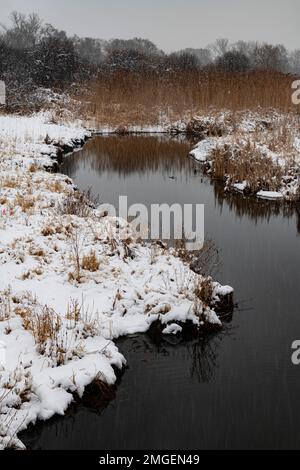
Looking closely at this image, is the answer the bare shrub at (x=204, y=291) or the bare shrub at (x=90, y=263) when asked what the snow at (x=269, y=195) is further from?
the bare shrub at (x=90, y=263)


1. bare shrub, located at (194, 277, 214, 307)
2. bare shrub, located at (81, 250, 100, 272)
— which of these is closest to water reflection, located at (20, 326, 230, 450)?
bare shrub, located at (194, 277, 214, 307)

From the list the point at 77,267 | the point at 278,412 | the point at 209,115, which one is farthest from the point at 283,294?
the point at 209,115

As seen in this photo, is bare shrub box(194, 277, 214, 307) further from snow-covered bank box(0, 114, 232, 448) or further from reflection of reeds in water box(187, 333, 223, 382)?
reflection of reeds in water box(187, 333, 223, 382)

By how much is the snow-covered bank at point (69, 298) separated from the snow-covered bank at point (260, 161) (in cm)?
466

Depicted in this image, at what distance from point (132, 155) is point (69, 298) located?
10986 millimetres

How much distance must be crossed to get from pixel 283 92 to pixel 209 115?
9.98ft

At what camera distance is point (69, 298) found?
5.17 m

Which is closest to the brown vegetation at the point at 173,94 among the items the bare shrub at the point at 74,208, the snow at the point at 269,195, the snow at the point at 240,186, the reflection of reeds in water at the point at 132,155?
the reflection of reeds in water at the point at 132,155

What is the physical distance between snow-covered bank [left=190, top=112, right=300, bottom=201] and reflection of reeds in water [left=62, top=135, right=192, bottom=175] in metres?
0.98

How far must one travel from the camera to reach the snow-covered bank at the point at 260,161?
35.0 feet

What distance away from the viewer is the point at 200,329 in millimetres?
5004

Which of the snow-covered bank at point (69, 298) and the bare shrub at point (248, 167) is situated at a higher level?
the bare shrub at point (248, 167)
